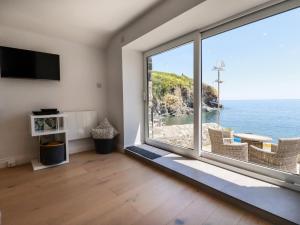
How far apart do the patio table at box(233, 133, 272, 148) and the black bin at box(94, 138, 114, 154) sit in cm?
217

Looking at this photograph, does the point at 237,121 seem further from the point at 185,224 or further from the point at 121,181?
the point at 121,181

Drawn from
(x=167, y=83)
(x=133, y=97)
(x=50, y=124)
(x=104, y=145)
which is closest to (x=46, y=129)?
(x=50, y=124)

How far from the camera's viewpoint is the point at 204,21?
2.18 meters

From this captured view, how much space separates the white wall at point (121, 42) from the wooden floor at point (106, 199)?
121 cm

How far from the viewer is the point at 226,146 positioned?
7.48 feet

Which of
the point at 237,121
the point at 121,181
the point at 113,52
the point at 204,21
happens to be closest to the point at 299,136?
the point at 237,121

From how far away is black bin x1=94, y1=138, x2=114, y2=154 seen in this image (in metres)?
3.20

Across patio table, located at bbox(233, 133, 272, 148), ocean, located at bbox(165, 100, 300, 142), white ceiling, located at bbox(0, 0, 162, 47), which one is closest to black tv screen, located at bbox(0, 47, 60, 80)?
white ceiling, located at bbox(0, 0, 162, 47)

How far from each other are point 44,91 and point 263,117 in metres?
3.30

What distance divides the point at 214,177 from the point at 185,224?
77 centimetres

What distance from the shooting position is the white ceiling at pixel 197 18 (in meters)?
1.81

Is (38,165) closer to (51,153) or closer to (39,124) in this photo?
(51,153)

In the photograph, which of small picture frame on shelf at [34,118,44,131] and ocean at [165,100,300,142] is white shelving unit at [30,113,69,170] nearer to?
small picture frame on shelf at [34,118,44,131]

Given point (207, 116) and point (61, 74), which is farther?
point (61, 74)
